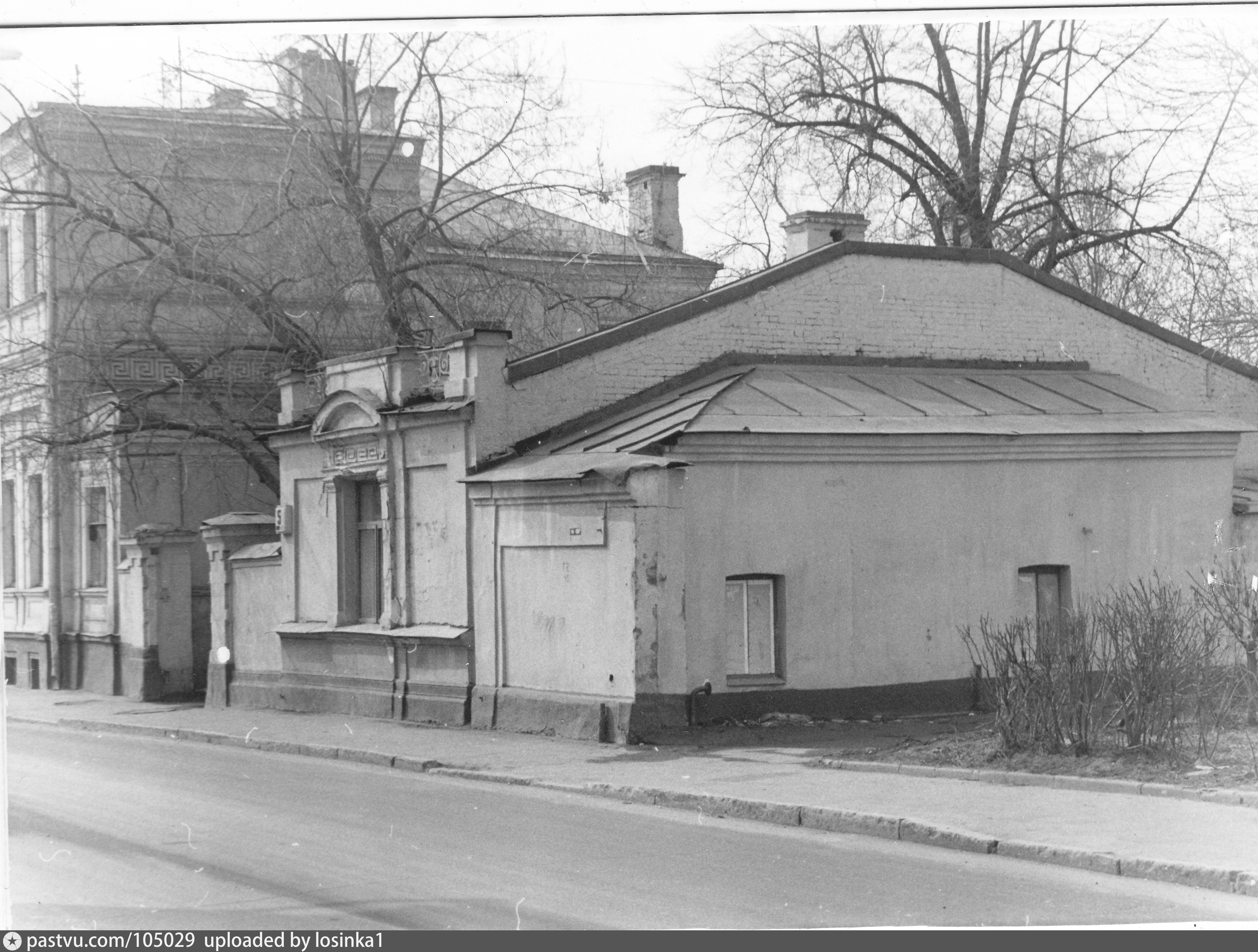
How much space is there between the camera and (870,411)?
1647 cm

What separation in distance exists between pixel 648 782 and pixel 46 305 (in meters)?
11.8

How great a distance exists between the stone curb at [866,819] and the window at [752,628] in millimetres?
2944

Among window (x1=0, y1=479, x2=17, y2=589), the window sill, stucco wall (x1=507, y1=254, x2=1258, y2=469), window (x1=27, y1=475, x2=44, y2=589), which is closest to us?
the window sill

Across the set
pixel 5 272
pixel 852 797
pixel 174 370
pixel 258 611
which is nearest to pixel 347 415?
pixel 258 611

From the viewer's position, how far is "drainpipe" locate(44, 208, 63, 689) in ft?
62.7

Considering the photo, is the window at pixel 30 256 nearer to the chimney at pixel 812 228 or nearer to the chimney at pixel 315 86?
the chimney at pixel 315 86

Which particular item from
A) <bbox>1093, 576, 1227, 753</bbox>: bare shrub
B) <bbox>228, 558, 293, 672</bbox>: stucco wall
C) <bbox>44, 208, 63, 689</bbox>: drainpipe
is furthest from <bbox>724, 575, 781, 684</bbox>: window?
<bbox>44, 208, 63, 689</bbox>: drainpipe

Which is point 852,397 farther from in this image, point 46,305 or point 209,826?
point 46,305

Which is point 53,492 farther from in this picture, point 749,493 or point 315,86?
point 749,493

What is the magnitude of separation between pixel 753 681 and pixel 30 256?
1061 centimetres

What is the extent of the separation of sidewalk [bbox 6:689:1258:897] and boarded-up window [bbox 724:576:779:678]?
1.64m

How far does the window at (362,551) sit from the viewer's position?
1853cm

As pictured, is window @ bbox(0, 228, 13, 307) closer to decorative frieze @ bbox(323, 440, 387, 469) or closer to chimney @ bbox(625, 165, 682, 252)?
decorative frieze @ bbox(323, 440, 387, 469)

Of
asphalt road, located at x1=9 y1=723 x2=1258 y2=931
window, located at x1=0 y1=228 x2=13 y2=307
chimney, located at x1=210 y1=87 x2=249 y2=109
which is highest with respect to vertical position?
chimney, located at x1=210 y1=87 x2=249 y2=109
